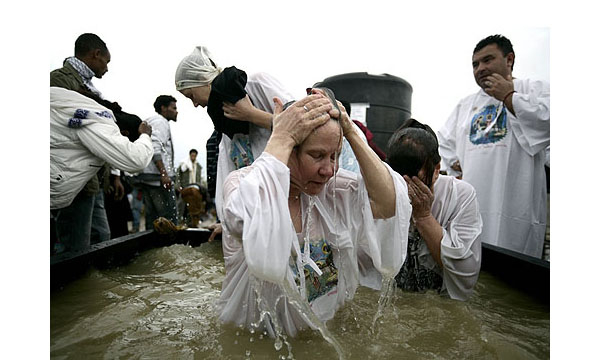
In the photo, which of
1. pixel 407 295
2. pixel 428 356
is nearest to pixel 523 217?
pixel 407 295

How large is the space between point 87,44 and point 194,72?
82cm

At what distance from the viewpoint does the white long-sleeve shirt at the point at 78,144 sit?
2316 mm

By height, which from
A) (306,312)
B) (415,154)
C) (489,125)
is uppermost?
(489,125)

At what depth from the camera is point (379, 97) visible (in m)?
5.84

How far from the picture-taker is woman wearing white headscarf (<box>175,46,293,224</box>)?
2318 millimetres

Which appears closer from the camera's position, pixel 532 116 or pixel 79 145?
pixel 79 145

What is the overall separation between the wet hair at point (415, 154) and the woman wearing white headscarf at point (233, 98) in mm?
825

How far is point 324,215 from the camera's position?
5.62 ft

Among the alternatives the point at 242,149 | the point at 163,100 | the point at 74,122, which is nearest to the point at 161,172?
the point at 163,100

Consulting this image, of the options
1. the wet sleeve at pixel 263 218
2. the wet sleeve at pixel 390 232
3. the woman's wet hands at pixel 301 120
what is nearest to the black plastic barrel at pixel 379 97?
the wet sleeve at pixel 390 232

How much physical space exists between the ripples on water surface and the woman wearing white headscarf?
106 centimetres

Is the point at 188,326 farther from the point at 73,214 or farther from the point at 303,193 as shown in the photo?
the point at 73,214

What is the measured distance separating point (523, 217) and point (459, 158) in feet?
2.72

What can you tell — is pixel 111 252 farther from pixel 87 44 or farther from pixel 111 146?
pixel 87 44
